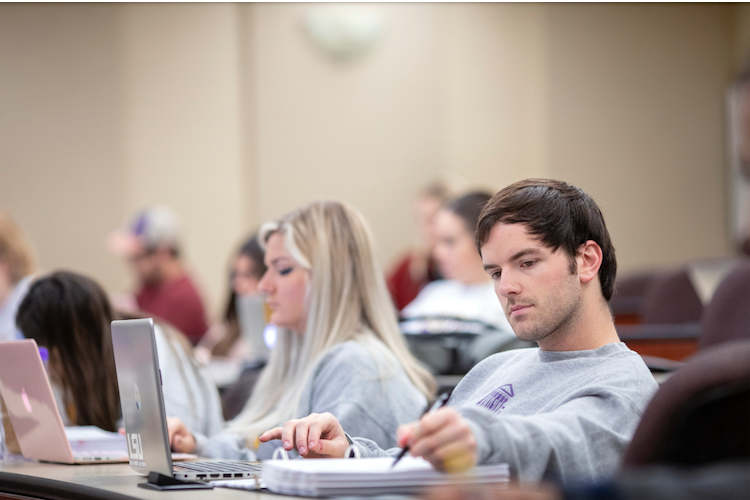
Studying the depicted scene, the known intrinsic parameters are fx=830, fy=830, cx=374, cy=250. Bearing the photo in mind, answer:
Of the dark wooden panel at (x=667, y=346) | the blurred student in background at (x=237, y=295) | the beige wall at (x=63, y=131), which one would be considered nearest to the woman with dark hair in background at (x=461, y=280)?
the dark wooden panel at (x=667, y=346)

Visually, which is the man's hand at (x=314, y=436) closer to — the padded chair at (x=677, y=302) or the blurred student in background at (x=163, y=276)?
the padded chair at (x=677, y=302)

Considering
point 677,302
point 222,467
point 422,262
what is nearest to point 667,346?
point 677,302

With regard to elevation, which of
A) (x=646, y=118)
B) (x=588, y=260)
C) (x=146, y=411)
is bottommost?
(x=146, y=411)

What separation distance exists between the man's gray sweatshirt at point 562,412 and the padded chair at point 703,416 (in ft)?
0.44

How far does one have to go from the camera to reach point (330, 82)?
18.7 ft

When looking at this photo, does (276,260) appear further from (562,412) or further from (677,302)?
(677,302)

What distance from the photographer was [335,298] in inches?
72.2

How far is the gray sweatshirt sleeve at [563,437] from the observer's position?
97 centimetres

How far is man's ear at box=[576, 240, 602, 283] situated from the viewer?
48.7 inches

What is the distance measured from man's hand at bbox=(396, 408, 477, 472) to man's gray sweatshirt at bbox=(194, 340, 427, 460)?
693 mm

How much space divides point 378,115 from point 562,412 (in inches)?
189

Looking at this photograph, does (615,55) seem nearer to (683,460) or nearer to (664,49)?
(664,49)

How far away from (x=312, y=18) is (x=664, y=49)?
2.47 metres

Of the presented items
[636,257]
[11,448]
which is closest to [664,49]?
[636,257]
